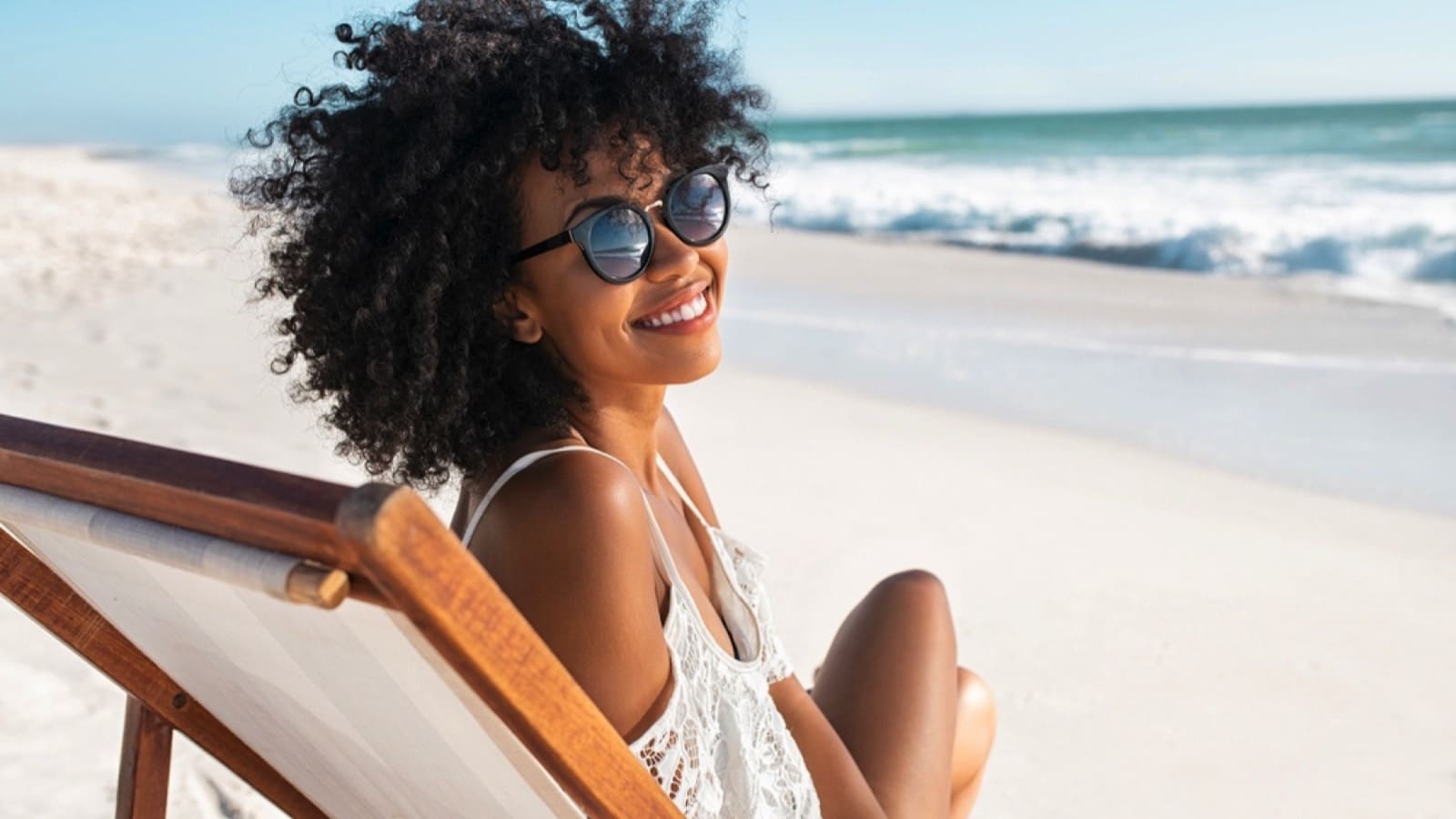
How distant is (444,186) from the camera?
1868 millimetres

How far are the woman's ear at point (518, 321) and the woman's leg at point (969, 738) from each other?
104 cm

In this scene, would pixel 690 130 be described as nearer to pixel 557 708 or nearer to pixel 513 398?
pixel 513 398

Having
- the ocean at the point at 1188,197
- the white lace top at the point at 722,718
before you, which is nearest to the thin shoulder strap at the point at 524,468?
the white lace top at the point at 722,718

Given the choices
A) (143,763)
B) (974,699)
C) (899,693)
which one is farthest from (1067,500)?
(143,763)

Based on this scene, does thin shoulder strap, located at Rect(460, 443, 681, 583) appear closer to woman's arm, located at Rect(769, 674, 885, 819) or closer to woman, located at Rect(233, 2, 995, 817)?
woman, located at Rect(233, 2, 995, 817)

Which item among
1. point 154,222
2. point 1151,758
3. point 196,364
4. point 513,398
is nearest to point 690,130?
point 513,398

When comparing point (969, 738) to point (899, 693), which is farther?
point (969, 738)

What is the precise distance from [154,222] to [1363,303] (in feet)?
42.6

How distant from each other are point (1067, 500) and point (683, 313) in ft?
11.5

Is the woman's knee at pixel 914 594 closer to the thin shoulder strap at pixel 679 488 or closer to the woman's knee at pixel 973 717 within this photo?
the woman's knee at pixel 973 717

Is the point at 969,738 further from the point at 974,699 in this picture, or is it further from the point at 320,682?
the point at 320,682

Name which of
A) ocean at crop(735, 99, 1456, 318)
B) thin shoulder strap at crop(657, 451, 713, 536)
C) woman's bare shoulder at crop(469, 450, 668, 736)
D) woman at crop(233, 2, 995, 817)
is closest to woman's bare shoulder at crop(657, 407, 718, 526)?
thin shoulder strap at crop(657, 451, 713, 536)

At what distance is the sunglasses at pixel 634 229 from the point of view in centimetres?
191

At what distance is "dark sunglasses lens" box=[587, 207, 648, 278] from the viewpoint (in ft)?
6.25
